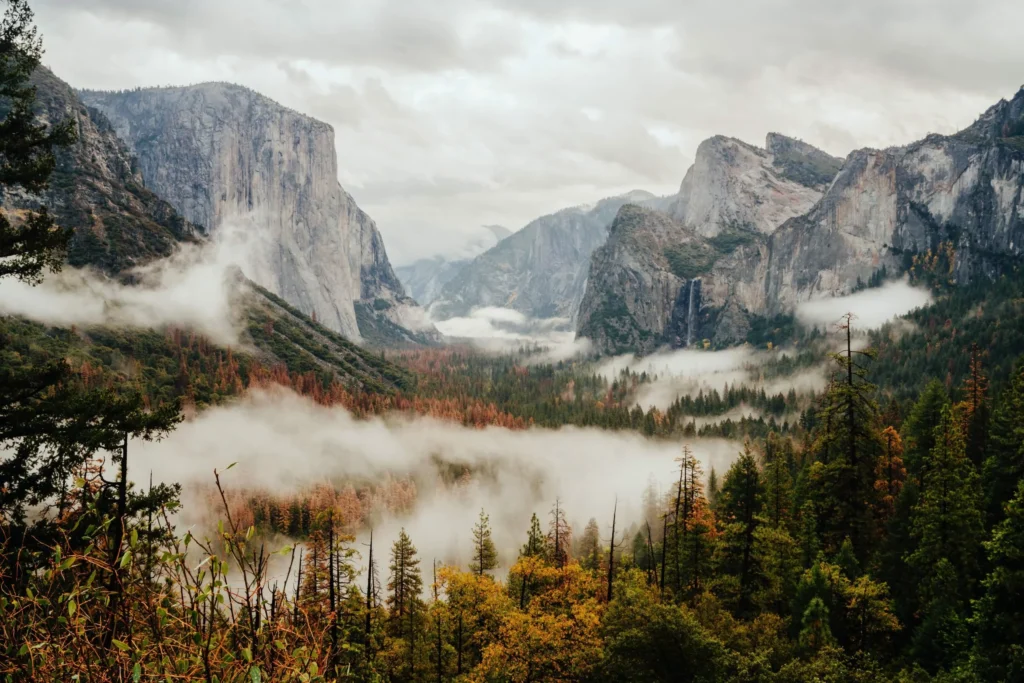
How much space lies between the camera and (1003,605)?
908 inches

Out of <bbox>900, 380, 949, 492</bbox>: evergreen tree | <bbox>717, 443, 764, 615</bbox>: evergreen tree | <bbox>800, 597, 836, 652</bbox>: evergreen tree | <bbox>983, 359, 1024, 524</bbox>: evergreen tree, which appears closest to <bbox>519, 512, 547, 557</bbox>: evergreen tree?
<bbox>717, 443, 764, 615</bbox>: evergreen tree

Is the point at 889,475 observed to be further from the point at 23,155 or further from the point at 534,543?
the point at 23,155

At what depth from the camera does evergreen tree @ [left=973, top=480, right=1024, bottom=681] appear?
21938 millimetres

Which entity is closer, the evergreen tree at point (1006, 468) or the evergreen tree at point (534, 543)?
the evergreen tree at point (1006, 468)

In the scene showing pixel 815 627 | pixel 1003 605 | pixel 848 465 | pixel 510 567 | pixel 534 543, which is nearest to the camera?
pixel 1003 605

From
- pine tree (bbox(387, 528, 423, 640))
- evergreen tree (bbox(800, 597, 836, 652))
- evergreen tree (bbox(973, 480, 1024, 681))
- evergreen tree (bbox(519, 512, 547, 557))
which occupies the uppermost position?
evergreen tree (bbox(973, 480, 1024, 681))

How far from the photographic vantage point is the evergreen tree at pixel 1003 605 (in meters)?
21.9

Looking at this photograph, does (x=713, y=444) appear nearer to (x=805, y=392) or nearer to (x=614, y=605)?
(x=805, y=392)

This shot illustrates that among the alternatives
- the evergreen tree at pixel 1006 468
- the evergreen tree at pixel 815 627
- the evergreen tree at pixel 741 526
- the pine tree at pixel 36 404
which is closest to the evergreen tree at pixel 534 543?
the evergreen tree at pixel 741 526

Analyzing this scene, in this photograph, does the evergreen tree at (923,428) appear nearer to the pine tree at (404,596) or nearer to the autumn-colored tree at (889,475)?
the autumn-colored tree at (889,475)

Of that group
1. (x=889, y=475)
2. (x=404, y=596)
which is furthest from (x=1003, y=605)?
(x=404, y=596)

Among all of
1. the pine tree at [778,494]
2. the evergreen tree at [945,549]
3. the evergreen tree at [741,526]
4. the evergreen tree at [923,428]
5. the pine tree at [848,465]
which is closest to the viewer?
the evergreen tree at [945,549]

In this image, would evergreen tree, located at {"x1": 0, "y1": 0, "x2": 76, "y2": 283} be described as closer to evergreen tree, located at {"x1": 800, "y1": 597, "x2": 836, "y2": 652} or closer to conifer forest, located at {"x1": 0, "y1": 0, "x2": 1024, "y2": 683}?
conifer forest, located at {"x1": 0, "y1": 0, "x2": 1024, "y2": 683}

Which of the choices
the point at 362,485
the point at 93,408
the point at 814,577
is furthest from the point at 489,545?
the point at 362,485
